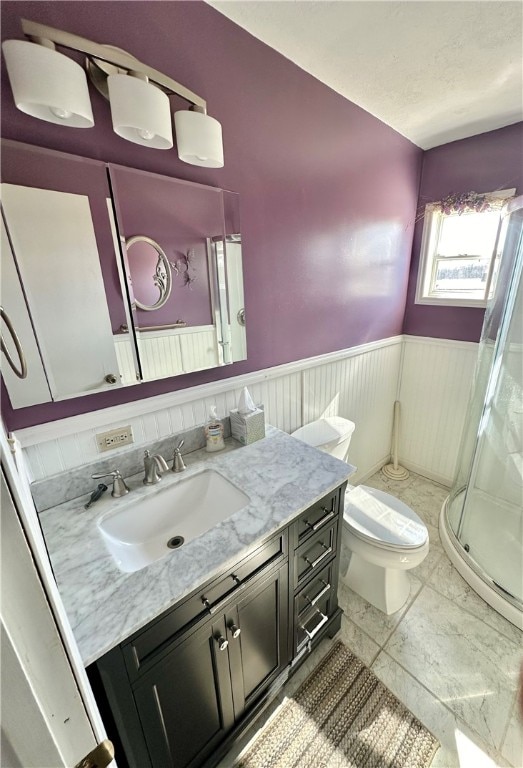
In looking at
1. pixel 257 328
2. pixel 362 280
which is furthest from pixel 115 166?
pixel 362 280

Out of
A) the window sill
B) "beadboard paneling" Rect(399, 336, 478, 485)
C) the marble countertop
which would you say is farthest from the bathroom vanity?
the window sill

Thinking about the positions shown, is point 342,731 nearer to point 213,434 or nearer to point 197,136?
point 213,434

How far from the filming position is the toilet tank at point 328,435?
1.69 meters

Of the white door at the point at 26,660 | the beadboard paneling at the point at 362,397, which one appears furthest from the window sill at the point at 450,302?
the white door at the point at 26,660

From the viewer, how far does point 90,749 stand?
17.3 inches

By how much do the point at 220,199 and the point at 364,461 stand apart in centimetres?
212

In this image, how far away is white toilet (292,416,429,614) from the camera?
145cm

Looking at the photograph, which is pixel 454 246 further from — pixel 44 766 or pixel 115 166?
pixel 44 766

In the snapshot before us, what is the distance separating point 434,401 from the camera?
97.4 inches

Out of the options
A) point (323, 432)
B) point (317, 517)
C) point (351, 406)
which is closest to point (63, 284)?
point (317, 517)

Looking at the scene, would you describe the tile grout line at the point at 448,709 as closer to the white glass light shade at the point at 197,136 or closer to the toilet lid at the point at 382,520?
the toilet lid at the point at 382,520

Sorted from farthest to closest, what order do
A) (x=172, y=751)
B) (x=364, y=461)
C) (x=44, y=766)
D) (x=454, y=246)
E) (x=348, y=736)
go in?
(x=364, y=461) → (x=454, y=246) → (x=348, y=736) → (x=172, y=751) → (x=44, y=766)

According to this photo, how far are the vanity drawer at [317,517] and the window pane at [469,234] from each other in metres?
2.09

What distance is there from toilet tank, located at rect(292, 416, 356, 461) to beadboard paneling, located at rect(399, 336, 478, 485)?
1.08 meters
